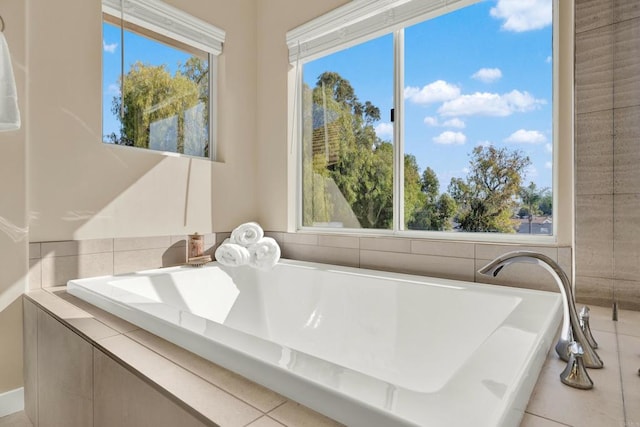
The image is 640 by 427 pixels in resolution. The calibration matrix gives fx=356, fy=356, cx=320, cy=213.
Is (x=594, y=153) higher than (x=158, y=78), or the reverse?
(x=158, y=78)

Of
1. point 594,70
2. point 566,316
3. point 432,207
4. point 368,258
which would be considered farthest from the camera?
point 368,258

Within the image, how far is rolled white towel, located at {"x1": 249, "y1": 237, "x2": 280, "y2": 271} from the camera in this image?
2188 millimetres

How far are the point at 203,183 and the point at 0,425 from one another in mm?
1535

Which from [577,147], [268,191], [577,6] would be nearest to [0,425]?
[268,191]

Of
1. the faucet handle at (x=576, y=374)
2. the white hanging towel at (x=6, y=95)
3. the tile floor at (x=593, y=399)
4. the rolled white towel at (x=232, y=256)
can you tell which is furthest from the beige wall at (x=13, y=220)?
the faucet handle at (x=576, y=374)

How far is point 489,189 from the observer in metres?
1.84

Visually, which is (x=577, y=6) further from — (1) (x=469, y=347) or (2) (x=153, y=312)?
(2) (x=153, y=312)

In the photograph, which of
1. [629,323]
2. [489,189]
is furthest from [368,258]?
[629,323]

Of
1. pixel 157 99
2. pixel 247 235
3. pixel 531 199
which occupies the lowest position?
pixel 247 235

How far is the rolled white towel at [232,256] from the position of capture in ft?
7.01

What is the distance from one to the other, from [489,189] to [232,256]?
58.3 inches

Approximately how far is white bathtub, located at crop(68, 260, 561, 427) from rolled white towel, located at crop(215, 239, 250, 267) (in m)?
0.06

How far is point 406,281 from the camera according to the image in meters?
1.67

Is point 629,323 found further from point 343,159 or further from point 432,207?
point 343,159
